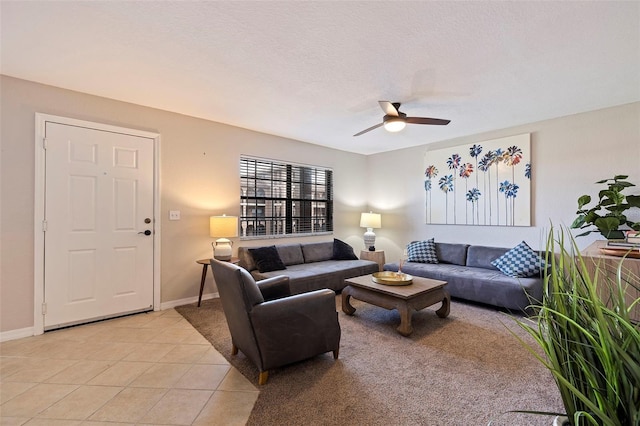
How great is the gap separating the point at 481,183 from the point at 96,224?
17.1 feet

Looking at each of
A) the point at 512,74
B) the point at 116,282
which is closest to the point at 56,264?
the point at 116,282

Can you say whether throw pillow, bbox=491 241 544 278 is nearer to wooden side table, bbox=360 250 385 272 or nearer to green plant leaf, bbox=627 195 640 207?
green plant leaf, bbox=627 195 640 207

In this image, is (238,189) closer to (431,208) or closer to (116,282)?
(116,282)

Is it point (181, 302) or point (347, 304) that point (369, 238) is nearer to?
point (347, 304)

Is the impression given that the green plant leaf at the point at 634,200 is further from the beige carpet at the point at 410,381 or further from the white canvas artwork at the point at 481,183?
the beige carpet at the point at 410,381

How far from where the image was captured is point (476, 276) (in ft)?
12.3

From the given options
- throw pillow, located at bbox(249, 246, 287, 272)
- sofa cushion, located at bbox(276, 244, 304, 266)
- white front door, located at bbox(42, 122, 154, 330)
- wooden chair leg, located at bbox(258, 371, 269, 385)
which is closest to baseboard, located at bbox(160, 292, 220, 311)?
white front door, located at bbox(42, 122, 154, 330)

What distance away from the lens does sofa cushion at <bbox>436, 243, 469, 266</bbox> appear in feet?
14.8

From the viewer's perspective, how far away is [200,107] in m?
3.57

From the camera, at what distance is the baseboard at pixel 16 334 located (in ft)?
8.94

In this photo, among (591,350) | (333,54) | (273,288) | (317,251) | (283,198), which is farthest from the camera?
(283,198)

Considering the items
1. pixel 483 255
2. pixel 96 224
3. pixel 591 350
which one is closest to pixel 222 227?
pixel 96 224

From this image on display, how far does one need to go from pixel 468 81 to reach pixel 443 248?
2719 millimetres

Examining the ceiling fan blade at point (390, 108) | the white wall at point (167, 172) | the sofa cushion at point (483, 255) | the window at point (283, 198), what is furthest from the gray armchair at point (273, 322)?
the sofa cushion at point (483, 255)
